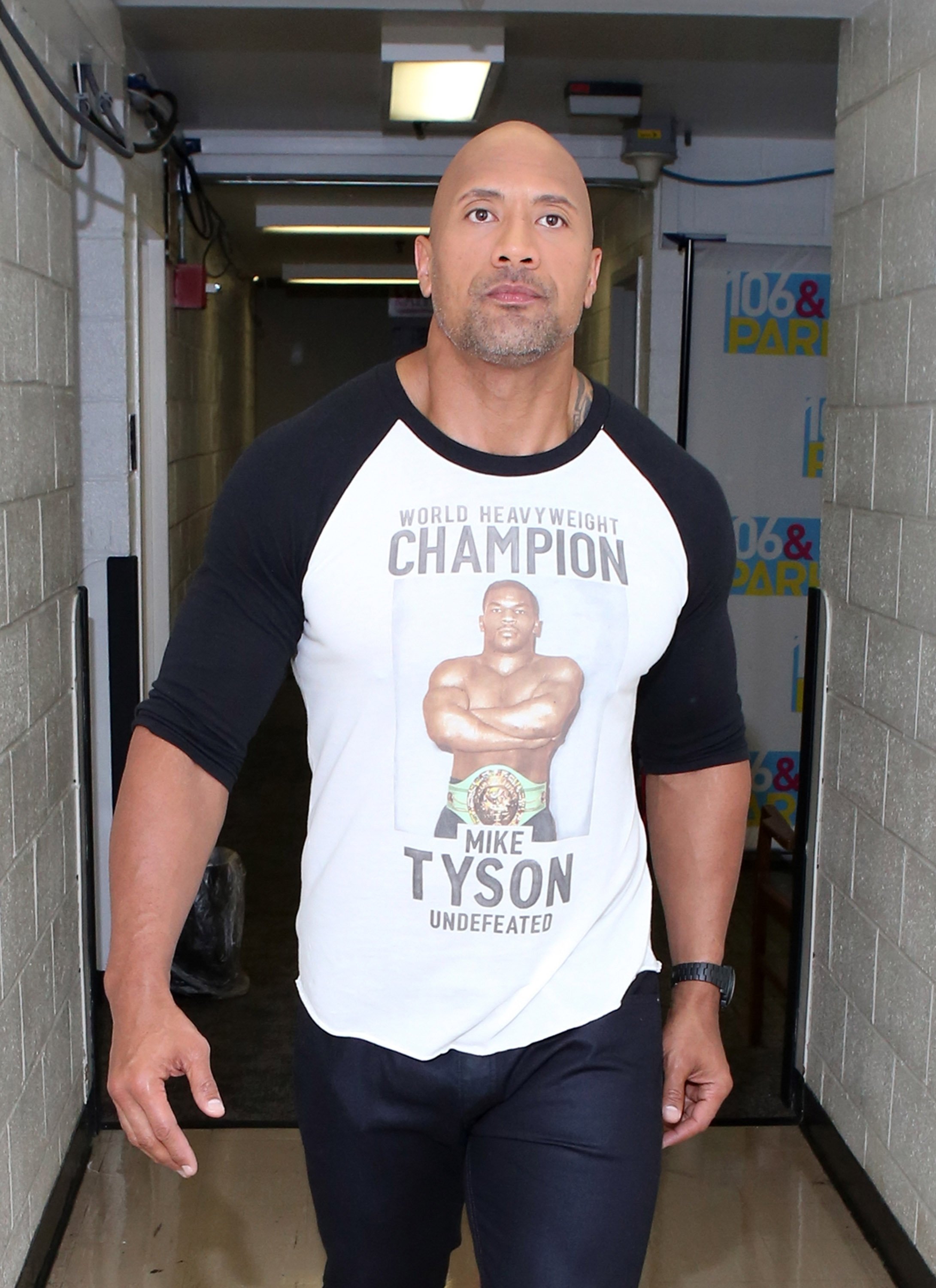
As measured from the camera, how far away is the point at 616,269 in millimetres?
5578

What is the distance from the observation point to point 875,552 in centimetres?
253

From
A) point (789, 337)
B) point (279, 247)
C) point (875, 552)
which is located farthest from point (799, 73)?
point (279, 247)

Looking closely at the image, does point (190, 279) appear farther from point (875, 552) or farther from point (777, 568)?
point (875, 552)

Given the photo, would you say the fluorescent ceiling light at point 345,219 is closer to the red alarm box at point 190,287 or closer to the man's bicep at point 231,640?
the red alarm box at point 190,287

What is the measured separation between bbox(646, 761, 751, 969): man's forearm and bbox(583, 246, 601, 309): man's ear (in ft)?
1.80

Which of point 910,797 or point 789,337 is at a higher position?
point 789,337

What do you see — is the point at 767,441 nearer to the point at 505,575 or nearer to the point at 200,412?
the point at 200,412

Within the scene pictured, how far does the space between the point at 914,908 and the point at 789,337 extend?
2.97 meters

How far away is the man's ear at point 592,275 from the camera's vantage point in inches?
57.7

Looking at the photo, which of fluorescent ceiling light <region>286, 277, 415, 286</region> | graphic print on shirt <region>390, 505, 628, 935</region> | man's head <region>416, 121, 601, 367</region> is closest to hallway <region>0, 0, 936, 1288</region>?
graphic print on shirt <region>390, 505, 628, 935</region>

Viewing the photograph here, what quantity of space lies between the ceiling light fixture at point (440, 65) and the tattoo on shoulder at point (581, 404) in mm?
2217

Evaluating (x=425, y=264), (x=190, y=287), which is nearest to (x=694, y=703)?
(x=425, y=264)

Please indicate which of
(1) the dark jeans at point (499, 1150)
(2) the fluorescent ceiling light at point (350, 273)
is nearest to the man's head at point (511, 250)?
(1) the dark jeans at point (499, 1150)

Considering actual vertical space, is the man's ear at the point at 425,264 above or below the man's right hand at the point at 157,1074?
above
